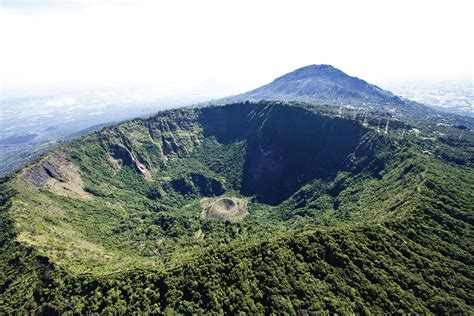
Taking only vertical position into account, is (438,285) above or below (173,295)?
below

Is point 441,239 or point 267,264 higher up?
point 267,264

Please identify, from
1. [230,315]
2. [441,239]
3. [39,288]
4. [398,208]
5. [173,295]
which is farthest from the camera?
[398,208]

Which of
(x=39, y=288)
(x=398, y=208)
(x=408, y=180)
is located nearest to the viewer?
(x=39, y=288)

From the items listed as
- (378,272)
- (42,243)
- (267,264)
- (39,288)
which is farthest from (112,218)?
(378,272)

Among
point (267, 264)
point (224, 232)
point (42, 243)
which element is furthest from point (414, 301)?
point (42, 243)

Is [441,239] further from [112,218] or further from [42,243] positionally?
[112,218]

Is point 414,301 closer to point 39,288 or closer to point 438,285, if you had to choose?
point 438,285

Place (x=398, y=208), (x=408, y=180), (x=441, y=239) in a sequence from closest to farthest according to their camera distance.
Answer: (x=441, y=239)
(x=398, y=208)
(x=408, y=180)

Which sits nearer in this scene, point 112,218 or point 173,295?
point 173,295

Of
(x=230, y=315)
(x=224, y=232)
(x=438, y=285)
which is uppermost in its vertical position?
(x=230, y=315)
